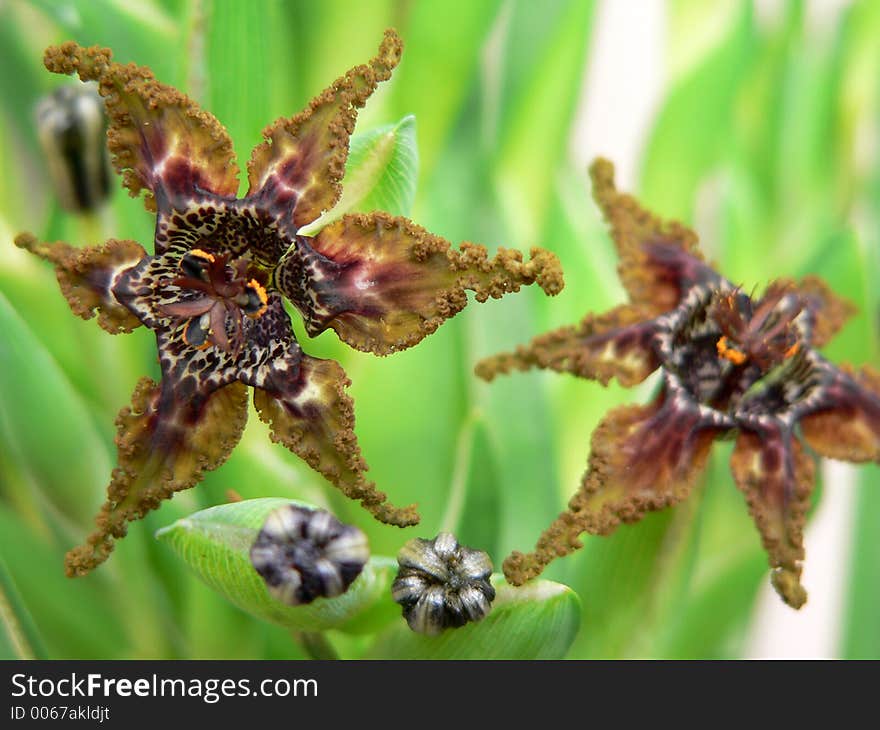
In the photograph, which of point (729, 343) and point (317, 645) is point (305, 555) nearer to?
point (317, 645)

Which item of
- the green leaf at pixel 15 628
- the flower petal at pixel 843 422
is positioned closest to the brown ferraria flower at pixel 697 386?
the flower petal at pixel 843 422

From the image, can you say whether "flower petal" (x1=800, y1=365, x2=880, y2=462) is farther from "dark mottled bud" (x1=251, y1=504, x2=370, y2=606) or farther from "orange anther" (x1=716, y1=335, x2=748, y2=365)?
"dark mottled bud" (x1=251, y1=504, x2=370, y2=606)

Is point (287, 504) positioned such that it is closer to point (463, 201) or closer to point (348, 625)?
point (348, 625)

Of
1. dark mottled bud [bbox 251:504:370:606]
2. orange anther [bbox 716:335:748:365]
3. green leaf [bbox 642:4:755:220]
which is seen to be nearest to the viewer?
dark mottled bud [bbox 251:504:370:606]

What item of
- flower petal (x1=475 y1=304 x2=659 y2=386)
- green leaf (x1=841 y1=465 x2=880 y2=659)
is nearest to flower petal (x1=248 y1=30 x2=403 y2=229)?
flower petal (x1=475 y1=304 x2=659 y2=386)

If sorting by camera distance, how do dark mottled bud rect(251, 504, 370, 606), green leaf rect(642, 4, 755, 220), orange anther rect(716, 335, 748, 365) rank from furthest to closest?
green leaf rect(642, 4, 755, 220) → orange anther rect(716, 335, 748, 365) → dark mottled bud rect(251, 504, 370, 606)
